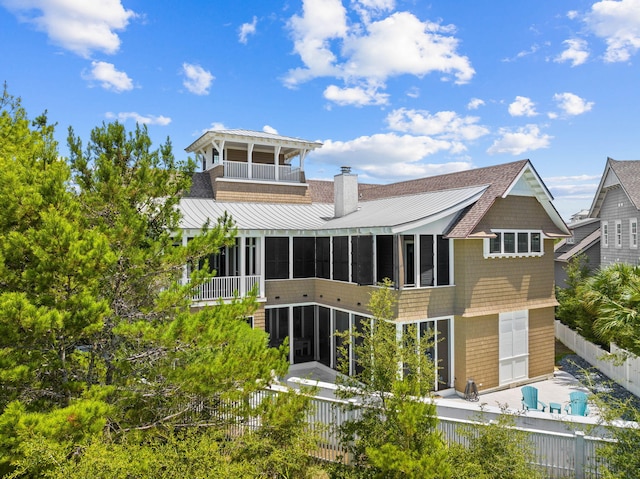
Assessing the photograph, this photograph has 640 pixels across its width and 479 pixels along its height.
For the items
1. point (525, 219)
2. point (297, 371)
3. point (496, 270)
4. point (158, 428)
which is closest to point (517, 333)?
point (496, 270)

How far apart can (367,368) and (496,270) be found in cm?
998

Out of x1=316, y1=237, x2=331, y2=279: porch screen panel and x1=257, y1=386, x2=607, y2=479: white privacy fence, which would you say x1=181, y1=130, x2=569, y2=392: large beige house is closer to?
x1=316, y1=237, x2=331, y2=279: porch screen panel

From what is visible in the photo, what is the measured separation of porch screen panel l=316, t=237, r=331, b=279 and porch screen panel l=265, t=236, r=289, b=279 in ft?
4.61

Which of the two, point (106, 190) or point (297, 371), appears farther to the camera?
point (297, 371)

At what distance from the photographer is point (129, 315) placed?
8070mm

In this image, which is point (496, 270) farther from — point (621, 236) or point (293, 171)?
point (621, 236)

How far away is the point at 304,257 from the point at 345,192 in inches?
152

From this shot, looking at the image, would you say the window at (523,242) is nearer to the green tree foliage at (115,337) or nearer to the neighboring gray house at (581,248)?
the green tree foliage at (115,337)

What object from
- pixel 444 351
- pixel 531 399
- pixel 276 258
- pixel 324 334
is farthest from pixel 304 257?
pixel 531 399

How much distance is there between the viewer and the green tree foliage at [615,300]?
10.8 m

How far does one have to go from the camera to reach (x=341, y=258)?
56.7 feet

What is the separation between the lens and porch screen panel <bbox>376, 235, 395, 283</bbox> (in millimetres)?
15445

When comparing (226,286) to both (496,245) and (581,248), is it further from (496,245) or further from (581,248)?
(581,248)

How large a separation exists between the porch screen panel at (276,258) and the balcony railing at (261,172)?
17.4 feet
